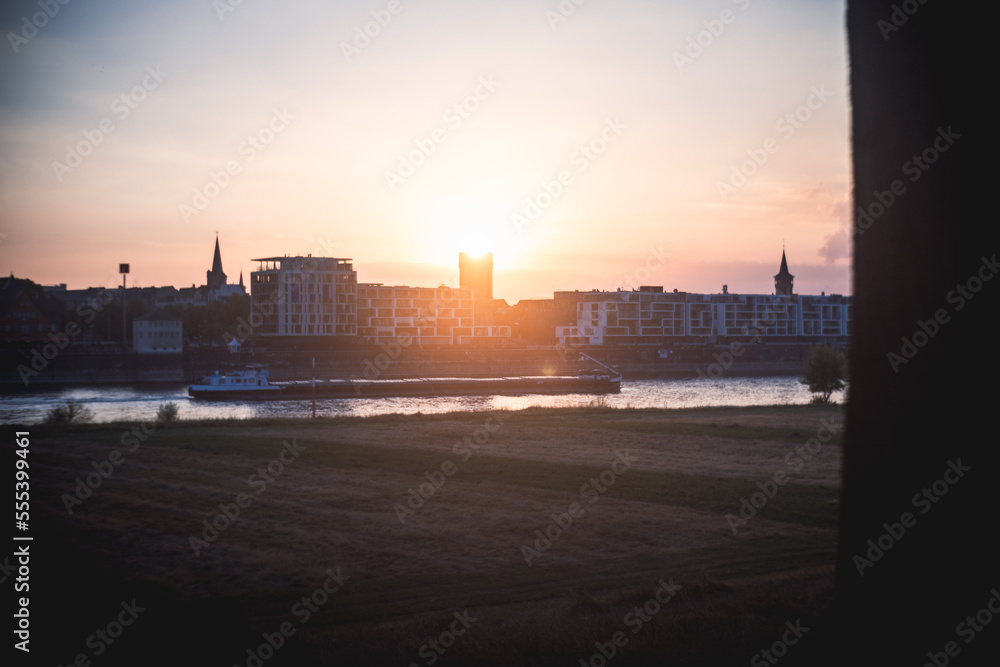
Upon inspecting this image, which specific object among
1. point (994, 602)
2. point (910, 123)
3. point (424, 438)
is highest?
point (910, 123)

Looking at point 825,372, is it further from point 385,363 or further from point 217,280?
point 217,280

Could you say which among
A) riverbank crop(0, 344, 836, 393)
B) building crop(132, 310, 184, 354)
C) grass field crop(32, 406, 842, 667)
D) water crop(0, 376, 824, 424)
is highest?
building crop(132, 310, 184, 354)

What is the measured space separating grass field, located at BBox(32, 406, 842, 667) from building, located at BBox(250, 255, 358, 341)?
74370mm

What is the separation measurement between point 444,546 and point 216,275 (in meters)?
172

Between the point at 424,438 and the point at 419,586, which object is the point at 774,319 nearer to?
the point at 424,438

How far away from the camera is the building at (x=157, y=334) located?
84000 millimetres

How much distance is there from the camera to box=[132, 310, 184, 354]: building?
84.0 m

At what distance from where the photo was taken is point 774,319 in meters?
117

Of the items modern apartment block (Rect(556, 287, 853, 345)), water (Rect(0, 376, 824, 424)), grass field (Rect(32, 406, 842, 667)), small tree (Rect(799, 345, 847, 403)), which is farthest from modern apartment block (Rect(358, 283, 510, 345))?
grass field (Rect(32, 406, 842, 667))

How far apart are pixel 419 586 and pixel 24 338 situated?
293ft

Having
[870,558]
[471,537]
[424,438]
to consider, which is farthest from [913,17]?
[424,438]

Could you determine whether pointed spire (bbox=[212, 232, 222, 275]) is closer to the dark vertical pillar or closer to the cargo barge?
the cargo barge

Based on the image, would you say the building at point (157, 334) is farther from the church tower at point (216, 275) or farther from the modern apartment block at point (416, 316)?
the church tower at point (216, 275)

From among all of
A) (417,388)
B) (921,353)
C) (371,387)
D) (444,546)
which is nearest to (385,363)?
(417,388)
